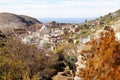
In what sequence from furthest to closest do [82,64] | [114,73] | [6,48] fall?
[6,48] → [82,64] → [114,73]

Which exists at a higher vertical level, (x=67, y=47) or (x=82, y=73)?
(x=82, y=73)

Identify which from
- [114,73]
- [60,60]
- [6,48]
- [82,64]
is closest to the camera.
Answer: [114,73]

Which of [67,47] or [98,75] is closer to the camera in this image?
[98,75]

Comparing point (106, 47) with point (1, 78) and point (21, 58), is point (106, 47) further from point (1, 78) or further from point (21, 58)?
point (21, 58)

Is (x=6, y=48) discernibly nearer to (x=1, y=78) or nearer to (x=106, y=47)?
(x=1, y=78)

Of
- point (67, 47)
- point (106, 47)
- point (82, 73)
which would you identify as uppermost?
point (106, 47)

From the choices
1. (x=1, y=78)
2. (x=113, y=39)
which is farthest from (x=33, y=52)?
(x=113, y=39)
